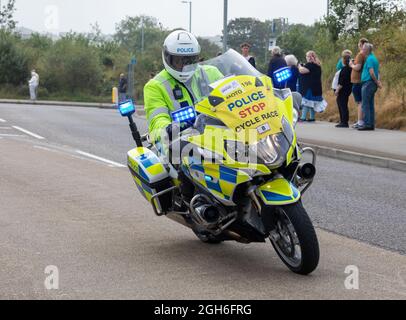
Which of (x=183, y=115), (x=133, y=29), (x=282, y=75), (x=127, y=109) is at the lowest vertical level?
(x=133, y=29)

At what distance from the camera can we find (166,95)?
7680 millimetres

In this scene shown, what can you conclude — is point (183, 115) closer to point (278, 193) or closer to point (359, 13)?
point (278, 193)

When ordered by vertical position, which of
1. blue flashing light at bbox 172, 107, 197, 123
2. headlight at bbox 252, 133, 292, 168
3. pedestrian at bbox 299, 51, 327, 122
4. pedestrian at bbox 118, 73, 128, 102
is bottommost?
pedestrian at bbox 118, 73, 128, 102

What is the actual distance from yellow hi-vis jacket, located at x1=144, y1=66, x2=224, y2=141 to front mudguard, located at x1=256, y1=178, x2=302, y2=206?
120 centimetres

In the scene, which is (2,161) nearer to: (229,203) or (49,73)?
(229,203)

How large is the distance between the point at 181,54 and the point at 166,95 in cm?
41

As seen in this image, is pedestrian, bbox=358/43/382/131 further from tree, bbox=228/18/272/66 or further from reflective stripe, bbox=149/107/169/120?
tree, bbox=228/18/272/66

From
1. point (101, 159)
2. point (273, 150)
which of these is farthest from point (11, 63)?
point (273, 150)

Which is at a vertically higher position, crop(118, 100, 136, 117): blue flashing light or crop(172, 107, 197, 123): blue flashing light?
crop(172, 107, 197, 123): blue flashing light

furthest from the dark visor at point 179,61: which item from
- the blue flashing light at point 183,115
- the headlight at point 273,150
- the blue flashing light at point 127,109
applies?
the headlight at point 273,150

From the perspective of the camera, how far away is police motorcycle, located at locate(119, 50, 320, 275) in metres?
6.41

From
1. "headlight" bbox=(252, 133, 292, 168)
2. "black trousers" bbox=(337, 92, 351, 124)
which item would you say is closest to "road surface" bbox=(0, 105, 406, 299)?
"headlight" bbox=(252, 133, 292, 168)

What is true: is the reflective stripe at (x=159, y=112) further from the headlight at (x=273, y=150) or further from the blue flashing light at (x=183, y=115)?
the headlight at (x=273, y=150)

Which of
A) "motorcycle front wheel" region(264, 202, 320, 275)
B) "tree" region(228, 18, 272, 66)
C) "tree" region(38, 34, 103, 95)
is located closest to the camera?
"motorcycle front wheel" region(264, 202, 320, 275)
